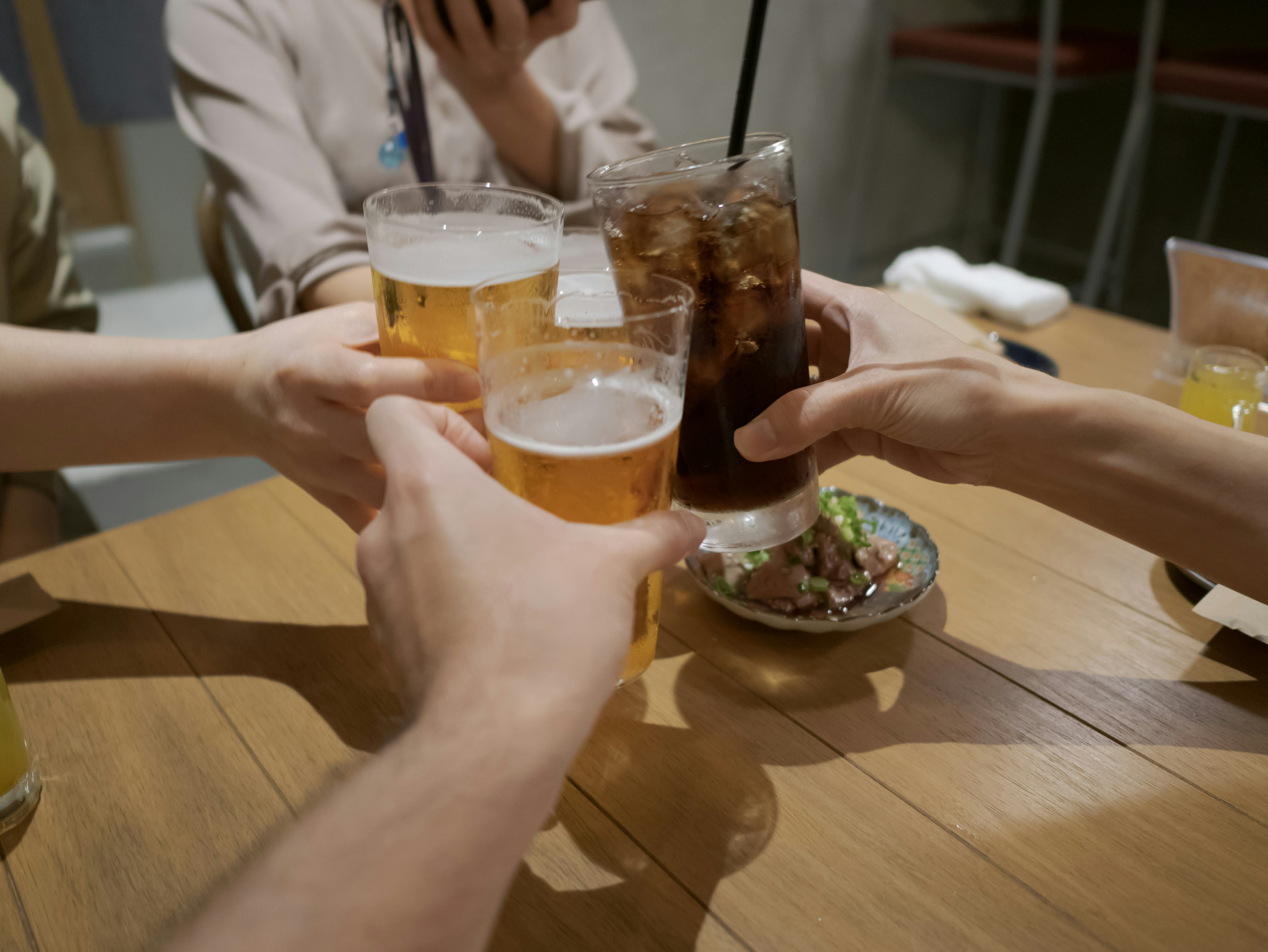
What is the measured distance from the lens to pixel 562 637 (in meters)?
0.57

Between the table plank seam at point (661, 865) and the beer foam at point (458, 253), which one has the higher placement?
the beer foam at point (458, 253)

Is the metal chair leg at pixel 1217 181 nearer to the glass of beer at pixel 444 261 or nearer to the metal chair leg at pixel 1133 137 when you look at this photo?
the metal chair leg at pixel 1133 137

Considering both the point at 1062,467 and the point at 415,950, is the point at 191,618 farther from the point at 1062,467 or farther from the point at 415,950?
the point at 1062,467

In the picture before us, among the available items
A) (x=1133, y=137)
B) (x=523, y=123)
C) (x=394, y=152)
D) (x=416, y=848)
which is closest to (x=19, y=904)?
(x=416, y=848)

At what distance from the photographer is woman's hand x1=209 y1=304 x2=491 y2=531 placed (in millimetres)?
847

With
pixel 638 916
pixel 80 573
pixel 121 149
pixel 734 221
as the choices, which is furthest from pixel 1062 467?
pixel 121 149

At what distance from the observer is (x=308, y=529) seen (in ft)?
3.93

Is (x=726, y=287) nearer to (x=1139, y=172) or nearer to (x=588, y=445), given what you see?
(x=588, y=445)

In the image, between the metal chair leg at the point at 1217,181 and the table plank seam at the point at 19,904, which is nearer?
the table plank seam at the point at 19,904

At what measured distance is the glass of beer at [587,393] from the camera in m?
0.69

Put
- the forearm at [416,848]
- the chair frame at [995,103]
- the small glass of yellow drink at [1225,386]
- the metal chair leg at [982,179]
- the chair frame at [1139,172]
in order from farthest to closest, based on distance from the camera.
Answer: the metal chair leg at [982,179] < the chair frame at [995,103] < the chair frame at [1139,172] < the small glass of yellow drink at [1225,386] < the forearm at [416,848]

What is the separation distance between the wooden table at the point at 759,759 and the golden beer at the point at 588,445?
0.20 meters

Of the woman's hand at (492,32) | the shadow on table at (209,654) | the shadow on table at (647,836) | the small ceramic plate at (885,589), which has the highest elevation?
the woman's hand at (492,32)

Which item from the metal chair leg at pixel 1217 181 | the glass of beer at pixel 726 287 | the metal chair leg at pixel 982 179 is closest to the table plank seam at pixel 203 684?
the glass of beer at pixel 726 287
